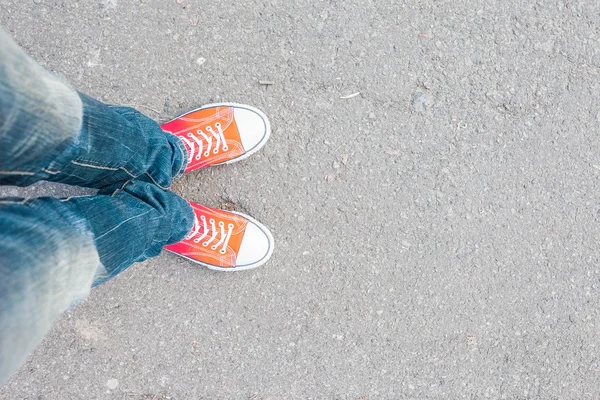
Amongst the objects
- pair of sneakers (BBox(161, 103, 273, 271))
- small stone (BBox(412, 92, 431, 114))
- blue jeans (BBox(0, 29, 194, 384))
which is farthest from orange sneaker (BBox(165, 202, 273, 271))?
small stone (BBox(412, 92, 431, 114))

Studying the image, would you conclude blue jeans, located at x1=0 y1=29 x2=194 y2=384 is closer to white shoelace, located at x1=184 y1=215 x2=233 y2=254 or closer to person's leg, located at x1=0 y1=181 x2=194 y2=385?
person's leg, located at x1=0 y1=181 x2=194 y2=385

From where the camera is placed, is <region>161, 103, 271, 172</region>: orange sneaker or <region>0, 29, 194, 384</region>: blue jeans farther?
<region>161, 103, 271, 172</region>: orange sneaker

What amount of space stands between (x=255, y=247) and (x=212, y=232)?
0.18 meters

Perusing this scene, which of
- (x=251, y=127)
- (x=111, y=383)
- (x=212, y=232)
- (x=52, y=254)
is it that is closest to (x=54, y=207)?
A: (x=52, y=254)

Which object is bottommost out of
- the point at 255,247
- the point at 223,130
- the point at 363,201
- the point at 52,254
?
the point at 255,247

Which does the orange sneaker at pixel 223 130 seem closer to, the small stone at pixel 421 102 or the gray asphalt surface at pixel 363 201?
the gray asphalt surface at pixel 363 201

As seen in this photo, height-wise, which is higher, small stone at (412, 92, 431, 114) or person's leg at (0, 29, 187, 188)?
person's leg at (0, 29, 187, 188)

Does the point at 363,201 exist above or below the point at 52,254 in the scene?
below

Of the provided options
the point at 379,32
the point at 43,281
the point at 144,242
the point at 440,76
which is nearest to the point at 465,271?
the point at 440,76

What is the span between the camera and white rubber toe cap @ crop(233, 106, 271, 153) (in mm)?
1820

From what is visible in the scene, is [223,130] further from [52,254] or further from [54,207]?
[52,254]

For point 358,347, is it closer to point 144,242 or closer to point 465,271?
point 465,271

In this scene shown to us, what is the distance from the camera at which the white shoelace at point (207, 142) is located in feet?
5.89

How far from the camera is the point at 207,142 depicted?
1818 mm
